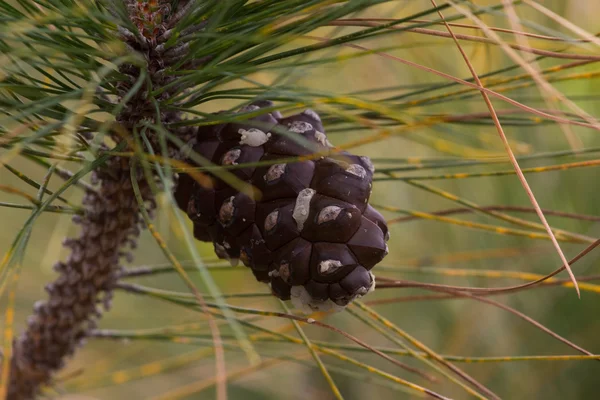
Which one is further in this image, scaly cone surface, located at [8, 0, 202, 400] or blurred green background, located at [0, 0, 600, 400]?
blurred green background, located at [0, 0, 600, 400]

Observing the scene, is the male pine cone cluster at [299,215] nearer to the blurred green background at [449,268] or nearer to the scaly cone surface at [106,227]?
the scaly cone surface at [106,227]

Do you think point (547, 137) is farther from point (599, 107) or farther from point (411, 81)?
point (411, 81)

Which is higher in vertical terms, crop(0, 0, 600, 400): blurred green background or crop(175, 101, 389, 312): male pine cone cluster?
crop(175, 101, 389, 312): male pine cone cluster

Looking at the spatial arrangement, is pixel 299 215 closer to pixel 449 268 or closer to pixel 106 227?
pixel 106 227

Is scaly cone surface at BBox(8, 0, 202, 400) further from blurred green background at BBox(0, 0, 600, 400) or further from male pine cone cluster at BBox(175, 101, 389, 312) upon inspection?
blurred green background at BBox(0, 0, 600, 400)

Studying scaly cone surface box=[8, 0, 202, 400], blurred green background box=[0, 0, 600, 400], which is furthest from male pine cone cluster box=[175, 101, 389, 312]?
blurred green background box=[0, 0, 600, 400]

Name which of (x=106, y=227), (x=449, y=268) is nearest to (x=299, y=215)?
(x=106, y=227)

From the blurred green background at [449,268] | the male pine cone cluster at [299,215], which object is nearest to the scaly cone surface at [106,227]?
the male pine cone cluster at [299,215]

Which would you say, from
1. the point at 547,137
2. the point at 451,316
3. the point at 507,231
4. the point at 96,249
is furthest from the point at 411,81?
the point at 96,249
